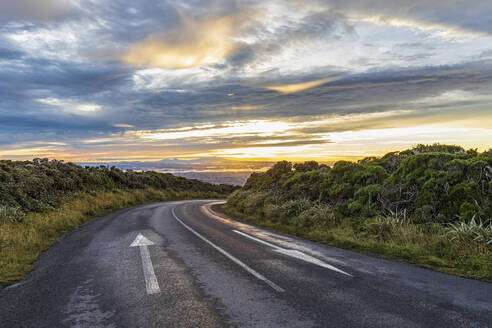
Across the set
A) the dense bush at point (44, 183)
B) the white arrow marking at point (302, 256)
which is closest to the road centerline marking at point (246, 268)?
the white arrow marking at point (302, 256)

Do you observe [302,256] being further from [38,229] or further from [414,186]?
[38,229]

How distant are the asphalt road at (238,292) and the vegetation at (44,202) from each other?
1.26 m

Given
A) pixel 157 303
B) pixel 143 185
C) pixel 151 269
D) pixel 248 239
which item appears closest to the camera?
pixel 157 303

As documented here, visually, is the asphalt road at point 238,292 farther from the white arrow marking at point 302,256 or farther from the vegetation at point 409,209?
the vegetation at point 409,209

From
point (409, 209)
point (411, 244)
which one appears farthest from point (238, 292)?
point (409, 209)

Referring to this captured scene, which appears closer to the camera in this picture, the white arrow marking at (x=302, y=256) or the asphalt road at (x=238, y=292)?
the asphalt road at (x=238, y=292)

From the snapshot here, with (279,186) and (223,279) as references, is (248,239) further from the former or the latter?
(279,186)

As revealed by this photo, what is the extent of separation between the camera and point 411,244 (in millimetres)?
9047

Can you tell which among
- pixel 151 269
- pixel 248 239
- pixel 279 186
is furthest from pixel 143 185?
pixel 151 269

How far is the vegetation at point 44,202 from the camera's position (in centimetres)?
969

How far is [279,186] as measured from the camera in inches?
921

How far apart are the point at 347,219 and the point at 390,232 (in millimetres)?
2745

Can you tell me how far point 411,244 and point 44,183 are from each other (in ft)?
70.7

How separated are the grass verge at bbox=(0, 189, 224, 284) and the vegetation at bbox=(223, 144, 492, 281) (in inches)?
367
